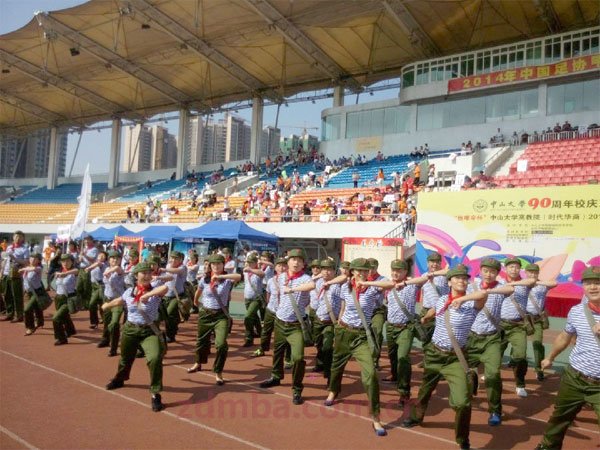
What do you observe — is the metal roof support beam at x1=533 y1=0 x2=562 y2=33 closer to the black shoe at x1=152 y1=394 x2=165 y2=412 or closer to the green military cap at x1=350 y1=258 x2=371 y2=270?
the green military cap at x1=350 y1=258 x2=371 y2=270

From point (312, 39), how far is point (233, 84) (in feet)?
28.8

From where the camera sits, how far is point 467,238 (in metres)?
16.0

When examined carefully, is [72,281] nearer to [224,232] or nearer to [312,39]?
[224,232]

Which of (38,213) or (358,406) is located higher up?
(38,213)

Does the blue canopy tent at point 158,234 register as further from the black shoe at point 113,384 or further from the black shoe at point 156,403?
the black shoe at point 156,403

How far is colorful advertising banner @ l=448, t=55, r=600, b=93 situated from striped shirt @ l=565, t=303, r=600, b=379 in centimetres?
2384

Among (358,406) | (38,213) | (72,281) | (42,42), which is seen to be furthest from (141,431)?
(38,213)

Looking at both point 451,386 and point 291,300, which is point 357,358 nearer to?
point 451,386

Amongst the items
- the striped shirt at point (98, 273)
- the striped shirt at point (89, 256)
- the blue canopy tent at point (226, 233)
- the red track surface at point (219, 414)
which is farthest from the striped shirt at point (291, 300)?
the blue canopy tent at point (226, 233)

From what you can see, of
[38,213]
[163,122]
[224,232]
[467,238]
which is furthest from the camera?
[163,122]

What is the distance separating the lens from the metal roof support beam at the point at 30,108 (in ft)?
138

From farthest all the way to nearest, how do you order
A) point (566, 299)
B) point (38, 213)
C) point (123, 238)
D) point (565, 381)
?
point (38, 213) → point (123, 238) → point (566, 299) → point (565, 381)

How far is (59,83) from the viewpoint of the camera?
37.7 m

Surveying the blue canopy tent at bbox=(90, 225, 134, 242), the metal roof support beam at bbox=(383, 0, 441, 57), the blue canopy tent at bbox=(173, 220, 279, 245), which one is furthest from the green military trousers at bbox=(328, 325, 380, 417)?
the metal roof support beam at bbox=(383, 0, 441, 57)
